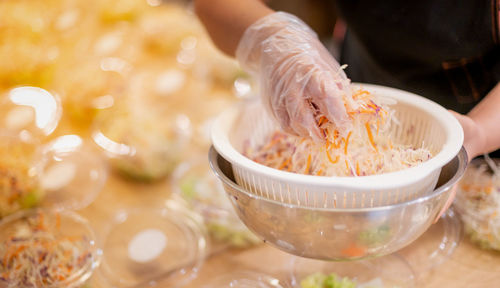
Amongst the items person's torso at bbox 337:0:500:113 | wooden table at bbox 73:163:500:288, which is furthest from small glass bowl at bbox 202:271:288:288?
person's torso at bbox 337:0:500:113

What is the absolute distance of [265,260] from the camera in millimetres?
1146

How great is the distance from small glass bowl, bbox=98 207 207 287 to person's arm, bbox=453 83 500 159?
67 centimetres

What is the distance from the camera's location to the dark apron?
45.3 inches

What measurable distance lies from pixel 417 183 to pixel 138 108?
1.14 meters

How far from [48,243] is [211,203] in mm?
417

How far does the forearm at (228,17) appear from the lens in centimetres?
113

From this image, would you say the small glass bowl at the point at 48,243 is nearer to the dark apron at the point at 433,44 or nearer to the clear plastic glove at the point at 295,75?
the clear plastic glove at the point at 295,75

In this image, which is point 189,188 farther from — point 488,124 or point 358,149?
point 488,124

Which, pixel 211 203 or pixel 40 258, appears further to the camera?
pixel 211 203

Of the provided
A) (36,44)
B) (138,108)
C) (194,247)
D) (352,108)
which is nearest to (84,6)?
(36,44)

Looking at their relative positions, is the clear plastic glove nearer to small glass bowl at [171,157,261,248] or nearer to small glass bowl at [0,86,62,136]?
small glass bowl at [171,157,261,248]

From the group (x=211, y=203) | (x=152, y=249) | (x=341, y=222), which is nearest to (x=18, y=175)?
(x=152, y=249)

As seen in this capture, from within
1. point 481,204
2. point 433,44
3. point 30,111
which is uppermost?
point 433,44

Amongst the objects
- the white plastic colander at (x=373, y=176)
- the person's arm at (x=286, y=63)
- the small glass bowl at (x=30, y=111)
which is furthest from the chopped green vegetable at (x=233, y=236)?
the small glass bowl at (x=30, y=111)
